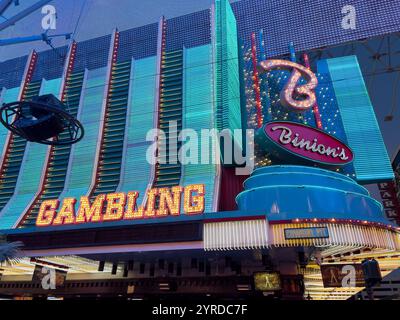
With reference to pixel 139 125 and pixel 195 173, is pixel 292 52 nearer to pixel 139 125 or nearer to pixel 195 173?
pixel 195 173

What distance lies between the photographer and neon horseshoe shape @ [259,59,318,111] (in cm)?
2148

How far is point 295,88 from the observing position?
73.1 ft

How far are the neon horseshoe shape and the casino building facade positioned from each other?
96 millimetres

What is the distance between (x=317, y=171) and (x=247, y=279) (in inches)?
308

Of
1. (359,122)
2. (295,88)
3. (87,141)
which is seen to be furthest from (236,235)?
(87,141)

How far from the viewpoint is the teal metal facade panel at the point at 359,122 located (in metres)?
23.5

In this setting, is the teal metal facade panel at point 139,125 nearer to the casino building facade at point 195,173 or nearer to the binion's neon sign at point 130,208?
the casino building facade at point 195,173

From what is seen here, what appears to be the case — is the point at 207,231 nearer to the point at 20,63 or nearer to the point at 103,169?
the point at 103,169

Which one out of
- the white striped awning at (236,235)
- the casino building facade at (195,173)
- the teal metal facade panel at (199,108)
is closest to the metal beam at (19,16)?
the casino building facade at (195,173)

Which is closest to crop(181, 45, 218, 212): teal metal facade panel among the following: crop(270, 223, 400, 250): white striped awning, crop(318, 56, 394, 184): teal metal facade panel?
crop(270, 223, 400, 250): white striped awning

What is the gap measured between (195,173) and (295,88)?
929 cm

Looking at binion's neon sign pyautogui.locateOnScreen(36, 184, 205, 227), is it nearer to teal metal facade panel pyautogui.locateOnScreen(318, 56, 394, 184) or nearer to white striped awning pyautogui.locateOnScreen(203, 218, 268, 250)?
white striped awning pyautogui.locateOnScreen(203, 218, 268, 250)
